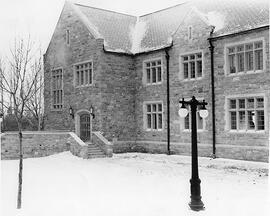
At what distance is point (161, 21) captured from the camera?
27.7 meters

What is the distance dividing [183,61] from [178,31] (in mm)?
1792

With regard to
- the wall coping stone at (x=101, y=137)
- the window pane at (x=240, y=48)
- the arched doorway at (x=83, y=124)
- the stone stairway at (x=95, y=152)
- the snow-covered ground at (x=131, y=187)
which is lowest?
the snow-covered ground at (x=131, y=187)

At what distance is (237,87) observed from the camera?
67.4ft

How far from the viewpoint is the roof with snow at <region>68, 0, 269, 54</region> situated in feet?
69.0

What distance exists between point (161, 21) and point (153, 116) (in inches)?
269

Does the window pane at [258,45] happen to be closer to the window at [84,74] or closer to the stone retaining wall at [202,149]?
the stone retaining wall at [202,149]

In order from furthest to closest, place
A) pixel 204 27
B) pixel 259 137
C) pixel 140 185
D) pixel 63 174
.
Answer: pixel 204 27 < pixel 259 137 < pixel 63 174 < pixel 140 185

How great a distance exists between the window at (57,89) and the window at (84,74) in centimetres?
188

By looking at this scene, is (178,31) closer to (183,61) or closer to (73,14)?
(183,61)

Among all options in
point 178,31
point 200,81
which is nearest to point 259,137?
point 200,81

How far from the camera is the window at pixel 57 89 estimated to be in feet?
94.1

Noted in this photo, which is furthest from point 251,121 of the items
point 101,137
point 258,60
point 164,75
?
point 101,137

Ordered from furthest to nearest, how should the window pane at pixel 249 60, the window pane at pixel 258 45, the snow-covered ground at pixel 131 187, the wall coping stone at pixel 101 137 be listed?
the wall coping stone at pixel 101 137 → the window pane at pixel 249 60 → the window pane at pixel 258 45 → the snow-covered ground at pixel 131 187

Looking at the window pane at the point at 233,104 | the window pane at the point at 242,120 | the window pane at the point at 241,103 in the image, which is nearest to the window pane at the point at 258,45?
the window pane at the point at 241,103
